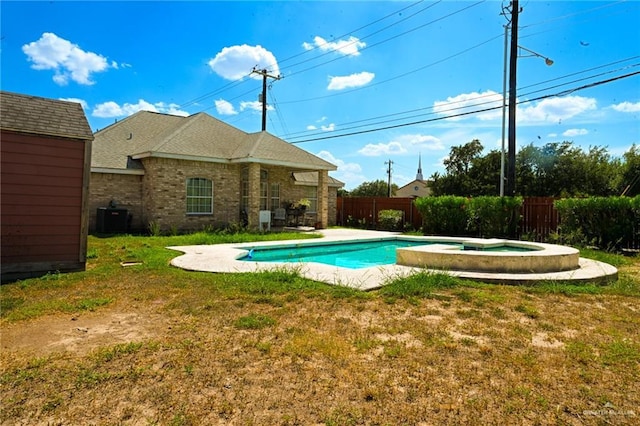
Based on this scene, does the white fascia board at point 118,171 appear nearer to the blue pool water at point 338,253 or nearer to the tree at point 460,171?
the blue pool water at point 338,253

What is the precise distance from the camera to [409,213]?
19.7m

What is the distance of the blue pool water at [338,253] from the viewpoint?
10883 millimetres

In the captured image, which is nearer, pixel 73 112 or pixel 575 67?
pixel 73 112

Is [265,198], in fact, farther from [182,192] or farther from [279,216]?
[182,192]

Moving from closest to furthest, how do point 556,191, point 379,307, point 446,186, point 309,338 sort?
1. point 309,338
2. point 379,307
3. point 556,191
4. point 446,186

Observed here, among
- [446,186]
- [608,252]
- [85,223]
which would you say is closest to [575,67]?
[608,252]

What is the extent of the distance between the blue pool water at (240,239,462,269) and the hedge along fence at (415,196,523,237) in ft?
9.32

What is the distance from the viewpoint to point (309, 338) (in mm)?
4012

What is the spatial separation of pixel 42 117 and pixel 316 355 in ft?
24.3

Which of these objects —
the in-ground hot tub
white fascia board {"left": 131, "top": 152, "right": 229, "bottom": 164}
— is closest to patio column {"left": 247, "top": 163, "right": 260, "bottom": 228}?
white fascia board {"left": 131, "top": 152, "right": 229, "bottom": 164}

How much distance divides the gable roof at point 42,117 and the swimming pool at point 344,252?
15.7 feet

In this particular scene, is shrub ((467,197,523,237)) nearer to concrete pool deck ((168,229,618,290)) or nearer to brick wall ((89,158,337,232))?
concrete pool deck ((168,229,618,290))

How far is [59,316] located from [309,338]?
3.22m

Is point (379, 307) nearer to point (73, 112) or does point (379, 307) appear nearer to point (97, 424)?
point (97, 424)
